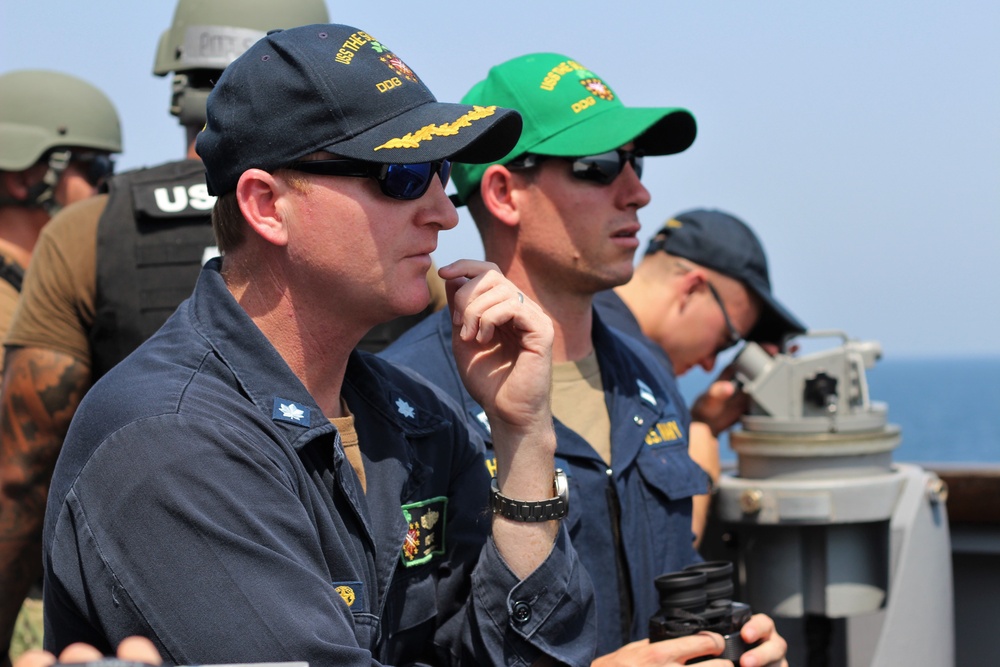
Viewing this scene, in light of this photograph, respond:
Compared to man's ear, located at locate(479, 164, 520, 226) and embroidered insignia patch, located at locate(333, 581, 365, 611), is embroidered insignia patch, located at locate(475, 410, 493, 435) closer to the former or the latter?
man's ear, located at locate(479, 164, 520, 226)

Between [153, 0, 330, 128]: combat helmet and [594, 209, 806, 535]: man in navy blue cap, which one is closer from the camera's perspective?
[153, 0, 330, 128]: combat helmet

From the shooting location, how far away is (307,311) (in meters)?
2.14

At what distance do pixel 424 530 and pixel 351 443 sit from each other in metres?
0.25

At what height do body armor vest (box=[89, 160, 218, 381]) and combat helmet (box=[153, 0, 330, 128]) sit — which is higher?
combat helmet (box=[153, 0, 330, 128])

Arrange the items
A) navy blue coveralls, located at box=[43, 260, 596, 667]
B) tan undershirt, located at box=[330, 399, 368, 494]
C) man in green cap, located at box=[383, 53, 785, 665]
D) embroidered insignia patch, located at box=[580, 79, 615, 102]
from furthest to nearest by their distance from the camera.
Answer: embroidered insignia patch, located at box=[580, 79, 615, 102]
man in green cap, located at box=[383, 53, 785, 665]
tan undershirt, located at box=[330, 399, 368, 494]
navy blue coveralls, located at box=[43, 260, 596, 667]

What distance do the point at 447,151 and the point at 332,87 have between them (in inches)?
8.6

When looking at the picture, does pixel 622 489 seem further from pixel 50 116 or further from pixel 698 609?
pixel 50 116

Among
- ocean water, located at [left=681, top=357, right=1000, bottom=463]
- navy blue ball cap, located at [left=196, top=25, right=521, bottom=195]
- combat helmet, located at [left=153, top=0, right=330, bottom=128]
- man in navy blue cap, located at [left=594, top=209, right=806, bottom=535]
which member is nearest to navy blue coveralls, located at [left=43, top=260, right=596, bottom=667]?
navy blue ball cap, located at [left=196, top=25, right=521, bottom=195]

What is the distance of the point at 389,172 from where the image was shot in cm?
210

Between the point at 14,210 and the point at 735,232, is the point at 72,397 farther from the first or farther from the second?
the point at 735,232

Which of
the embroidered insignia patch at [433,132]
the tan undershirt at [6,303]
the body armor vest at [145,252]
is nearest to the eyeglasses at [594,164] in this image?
the body armor vest at [145,252]

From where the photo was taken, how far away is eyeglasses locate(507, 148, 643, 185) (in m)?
3.28

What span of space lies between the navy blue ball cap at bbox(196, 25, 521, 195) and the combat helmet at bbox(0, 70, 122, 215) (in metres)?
3.02

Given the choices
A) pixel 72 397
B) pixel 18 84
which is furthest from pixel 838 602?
pixel 18 84
